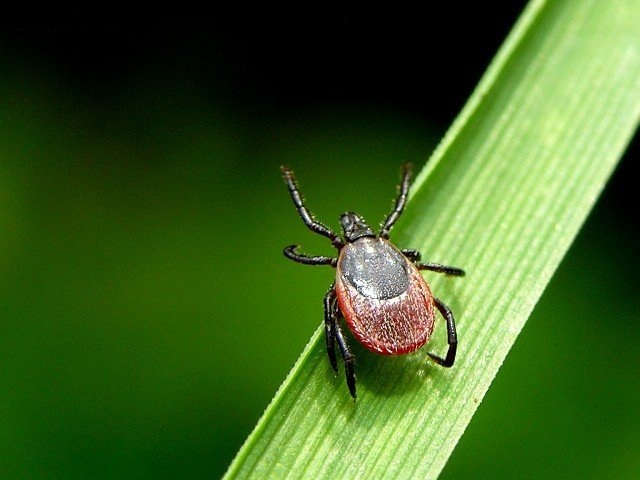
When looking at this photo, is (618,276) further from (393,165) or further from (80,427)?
(80,427)

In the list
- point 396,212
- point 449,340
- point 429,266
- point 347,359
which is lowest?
point 347,359

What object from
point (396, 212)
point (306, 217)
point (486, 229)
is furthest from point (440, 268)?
point (306, 217)

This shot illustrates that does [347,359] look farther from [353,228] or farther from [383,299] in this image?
[353,228]

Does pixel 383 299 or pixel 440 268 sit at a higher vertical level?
pixel 440 268

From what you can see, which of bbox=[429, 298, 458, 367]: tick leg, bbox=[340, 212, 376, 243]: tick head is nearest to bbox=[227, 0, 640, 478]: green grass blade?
bbox=[429, 298, 458, 367]: tick leg

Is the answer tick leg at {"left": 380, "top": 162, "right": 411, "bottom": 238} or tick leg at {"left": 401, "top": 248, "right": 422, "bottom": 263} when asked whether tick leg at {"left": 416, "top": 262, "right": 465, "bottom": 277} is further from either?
tick leg at {"left": 380, "top": 162, "right": 411, "bottom": 238}

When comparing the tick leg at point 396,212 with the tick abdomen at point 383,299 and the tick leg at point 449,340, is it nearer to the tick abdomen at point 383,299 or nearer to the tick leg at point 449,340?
the tick abdomen at point 383,299

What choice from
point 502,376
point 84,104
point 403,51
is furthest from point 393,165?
point 84,104
